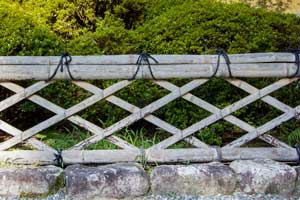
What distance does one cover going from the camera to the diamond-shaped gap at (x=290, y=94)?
4004 mm

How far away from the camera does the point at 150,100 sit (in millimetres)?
3869

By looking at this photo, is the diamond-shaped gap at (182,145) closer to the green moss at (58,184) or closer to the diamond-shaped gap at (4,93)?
the green moss at (58,184)

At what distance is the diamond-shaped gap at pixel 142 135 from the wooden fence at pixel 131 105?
219mm

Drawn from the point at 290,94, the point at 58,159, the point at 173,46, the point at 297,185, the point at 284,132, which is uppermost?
the point at 173,46

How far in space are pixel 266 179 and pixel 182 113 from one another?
0.98 meters

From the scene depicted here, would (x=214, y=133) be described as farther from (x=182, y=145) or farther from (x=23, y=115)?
(x=23, y=115)

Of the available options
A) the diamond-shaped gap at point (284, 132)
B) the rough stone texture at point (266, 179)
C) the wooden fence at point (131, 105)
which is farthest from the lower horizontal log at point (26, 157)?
the diamond-shaped gap at point (284, 132)

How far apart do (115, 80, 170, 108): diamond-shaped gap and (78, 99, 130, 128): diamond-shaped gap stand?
0.42 ft

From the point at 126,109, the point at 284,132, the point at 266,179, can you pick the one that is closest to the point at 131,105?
the point at 126,109

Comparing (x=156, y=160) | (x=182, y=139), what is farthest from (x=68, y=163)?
(x=182, y=139)

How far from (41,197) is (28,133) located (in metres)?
0.48

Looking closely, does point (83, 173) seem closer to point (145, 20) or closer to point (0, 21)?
point (0, 21)

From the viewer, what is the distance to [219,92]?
3879 millimetres

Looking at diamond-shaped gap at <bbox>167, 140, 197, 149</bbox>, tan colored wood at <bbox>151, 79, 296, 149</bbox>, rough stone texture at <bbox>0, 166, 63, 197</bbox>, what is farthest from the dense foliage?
rough stone texture at <bbox>0, 166, 63, 197</bbox>
